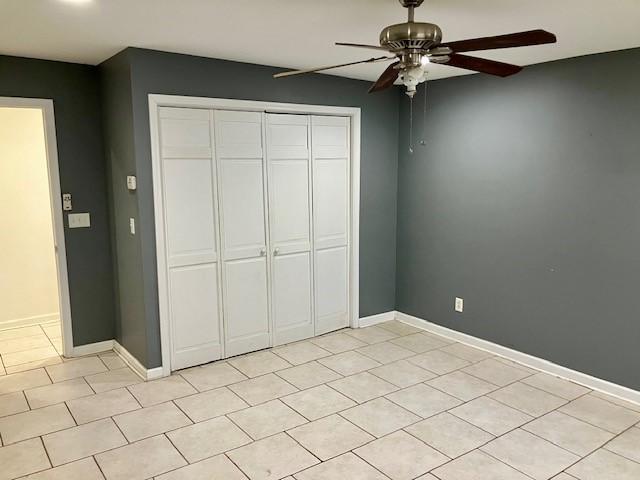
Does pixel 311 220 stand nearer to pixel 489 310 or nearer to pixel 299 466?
pixel 489 310

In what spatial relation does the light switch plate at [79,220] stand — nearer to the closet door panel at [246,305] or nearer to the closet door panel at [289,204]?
the closet door panel at [246,305]

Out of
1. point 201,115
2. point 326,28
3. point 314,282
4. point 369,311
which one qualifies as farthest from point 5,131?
point 369,311

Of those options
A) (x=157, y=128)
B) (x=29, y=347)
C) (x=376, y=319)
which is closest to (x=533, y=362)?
(x=376, y=319)

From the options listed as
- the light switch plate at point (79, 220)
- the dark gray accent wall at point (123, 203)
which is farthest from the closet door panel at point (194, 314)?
the light switch plate at point (79, 220)

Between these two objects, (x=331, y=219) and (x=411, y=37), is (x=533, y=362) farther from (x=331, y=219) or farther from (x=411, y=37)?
(x=411, y=37)

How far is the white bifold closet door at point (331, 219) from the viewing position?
14.5ft

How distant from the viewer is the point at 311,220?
4.43 m

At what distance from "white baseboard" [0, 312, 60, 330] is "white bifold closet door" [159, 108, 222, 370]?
6.46 feet

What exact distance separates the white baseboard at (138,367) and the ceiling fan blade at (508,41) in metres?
2.98

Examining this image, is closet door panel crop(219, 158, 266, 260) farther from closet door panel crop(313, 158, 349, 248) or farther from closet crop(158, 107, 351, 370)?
closet door panel crop(313, 158, 349, 248)

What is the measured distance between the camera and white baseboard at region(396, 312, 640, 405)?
3.44 meters

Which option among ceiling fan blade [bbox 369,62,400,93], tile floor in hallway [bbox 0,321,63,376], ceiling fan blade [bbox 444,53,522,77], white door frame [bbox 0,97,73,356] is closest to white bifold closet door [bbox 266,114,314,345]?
ceiling fan blade [bbox 369,62,400,93]

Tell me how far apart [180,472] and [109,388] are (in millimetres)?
1243

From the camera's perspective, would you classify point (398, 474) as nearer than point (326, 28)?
Yes
